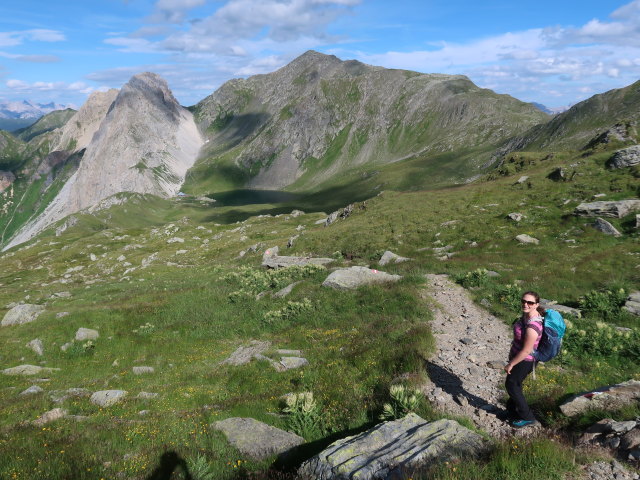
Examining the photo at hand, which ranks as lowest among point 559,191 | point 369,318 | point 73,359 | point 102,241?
point 102,241

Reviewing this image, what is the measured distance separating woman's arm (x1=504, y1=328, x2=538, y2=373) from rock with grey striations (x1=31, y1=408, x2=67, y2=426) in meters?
13.4

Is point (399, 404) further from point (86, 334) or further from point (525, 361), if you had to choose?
point (86, 334)

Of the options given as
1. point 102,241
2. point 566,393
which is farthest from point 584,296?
point 102,241

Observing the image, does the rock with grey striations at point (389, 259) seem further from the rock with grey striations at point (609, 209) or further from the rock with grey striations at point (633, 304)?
the rock with grey striations at point (609, 209)

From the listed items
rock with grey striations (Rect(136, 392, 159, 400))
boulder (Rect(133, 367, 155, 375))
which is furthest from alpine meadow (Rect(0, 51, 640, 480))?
boulder (Rect(133, 367, 155, 375))

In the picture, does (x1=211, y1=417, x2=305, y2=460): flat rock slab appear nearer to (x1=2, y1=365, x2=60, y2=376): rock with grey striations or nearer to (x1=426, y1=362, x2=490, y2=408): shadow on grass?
(x1=426, y1=362, x2=490, y2=408): shadow on grass

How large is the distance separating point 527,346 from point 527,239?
24504 millimetres

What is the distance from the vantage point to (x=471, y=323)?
1638 centimetres

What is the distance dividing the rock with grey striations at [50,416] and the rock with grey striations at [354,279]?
15.0 meters

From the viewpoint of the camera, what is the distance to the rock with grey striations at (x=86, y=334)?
21944 millimetres

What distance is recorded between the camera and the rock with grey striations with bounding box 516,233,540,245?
29492 mm

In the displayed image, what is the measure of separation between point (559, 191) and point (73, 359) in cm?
4486

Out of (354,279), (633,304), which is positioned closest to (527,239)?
(633,304)

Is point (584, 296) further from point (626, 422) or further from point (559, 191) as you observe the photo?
point (559, 191)
